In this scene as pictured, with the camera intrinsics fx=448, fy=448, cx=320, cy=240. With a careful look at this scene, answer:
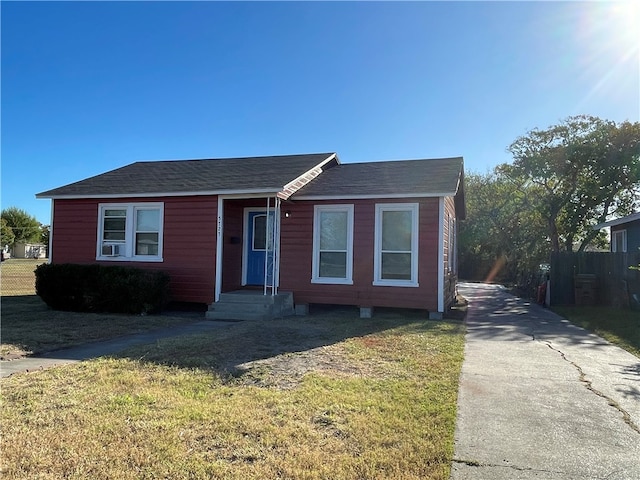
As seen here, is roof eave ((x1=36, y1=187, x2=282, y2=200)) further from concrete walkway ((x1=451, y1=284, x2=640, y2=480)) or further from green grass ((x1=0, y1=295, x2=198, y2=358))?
concrete walkway ((x1=451, y1=284, x2=640, y2=480))

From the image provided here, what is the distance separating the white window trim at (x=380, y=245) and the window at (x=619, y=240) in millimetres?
11729

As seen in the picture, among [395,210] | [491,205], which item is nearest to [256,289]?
[395,210]

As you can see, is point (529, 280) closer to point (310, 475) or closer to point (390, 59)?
point (390, 59)

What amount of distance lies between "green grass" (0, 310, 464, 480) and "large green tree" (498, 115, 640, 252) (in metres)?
18.0

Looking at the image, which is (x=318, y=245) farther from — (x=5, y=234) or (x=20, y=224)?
(x=20, y=224)

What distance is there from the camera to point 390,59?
12.0 meters

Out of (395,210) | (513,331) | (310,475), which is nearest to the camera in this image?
(310,475)

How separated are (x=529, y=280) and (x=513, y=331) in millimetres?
A: 11804

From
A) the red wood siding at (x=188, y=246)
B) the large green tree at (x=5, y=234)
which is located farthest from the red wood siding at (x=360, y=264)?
the large green tree at (x=5, y=234)

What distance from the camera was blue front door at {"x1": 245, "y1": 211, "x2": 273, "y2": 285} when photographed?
41.0 ft

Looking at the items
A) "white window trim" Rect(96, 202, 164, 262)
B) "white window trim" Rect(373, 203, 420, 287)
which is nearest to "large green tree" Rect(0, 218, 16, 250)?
"white window trim" Rect(96, 202, 164, 262)

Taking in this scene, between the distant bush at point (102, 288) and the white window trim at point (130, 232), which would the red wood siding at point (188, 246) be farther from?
the distant bush at point (102, 288)

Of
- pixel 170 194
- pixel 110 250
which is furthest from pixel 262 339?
pixel 110 250

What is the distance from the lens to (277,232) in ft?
38.0
